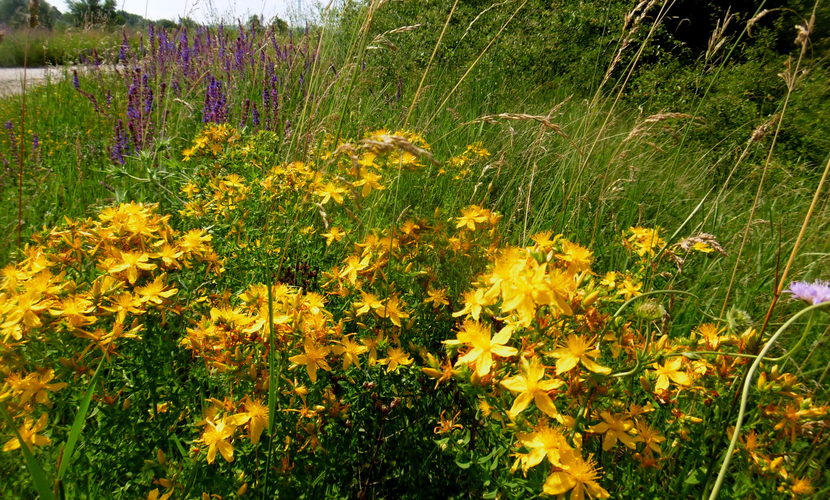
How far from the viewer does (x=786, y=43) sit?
314 inches

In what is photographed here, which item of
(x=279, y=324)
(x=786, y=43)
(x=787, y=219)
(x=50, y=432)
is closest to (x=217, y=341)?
(x=279, y=324)

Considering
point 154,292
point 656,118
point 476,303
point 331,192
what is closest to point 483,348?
point 476,303

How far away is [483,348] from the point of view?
93cm

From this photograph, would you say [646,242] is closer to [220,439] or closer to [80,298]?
[220,439]

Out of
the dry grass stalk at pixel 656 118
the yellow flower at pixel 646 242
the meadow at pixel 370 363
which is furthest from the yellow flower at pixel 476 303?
the dry grass stalk at pixel 656 118

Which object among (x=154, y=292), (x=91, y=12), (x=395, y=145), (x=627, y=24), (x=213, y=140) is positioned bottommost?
(x=154, y=292)

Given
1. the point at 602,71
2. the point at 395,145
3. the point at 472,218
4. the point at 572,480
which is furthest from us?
the point at 602,71

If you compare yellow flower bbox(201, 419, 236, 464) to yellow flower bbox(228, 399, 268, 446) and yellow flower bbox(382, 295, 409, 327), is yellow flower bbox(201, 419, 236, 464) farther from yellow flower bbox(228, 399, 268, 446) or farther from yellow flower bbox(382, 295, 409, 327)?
yellow flower bbox(382, 295, 409, 327)

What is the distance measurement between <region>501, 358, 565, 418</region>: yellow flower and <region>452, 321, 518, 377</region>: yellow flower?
0.05 meters

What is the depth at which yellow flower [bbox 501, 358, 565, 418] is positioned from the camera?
32.2 inches

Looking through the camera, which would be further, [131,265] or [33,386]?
[131,265]

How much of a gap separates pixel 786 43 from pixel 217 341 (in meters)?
10.6

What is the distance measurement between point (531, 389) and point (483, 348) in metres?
0.14

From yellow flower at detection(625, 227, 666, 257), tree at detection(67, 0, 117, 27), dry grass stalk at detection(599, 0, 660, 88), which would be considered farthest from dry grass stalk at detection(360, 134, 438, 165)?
tree at detection(67, 0, 117, 27)
